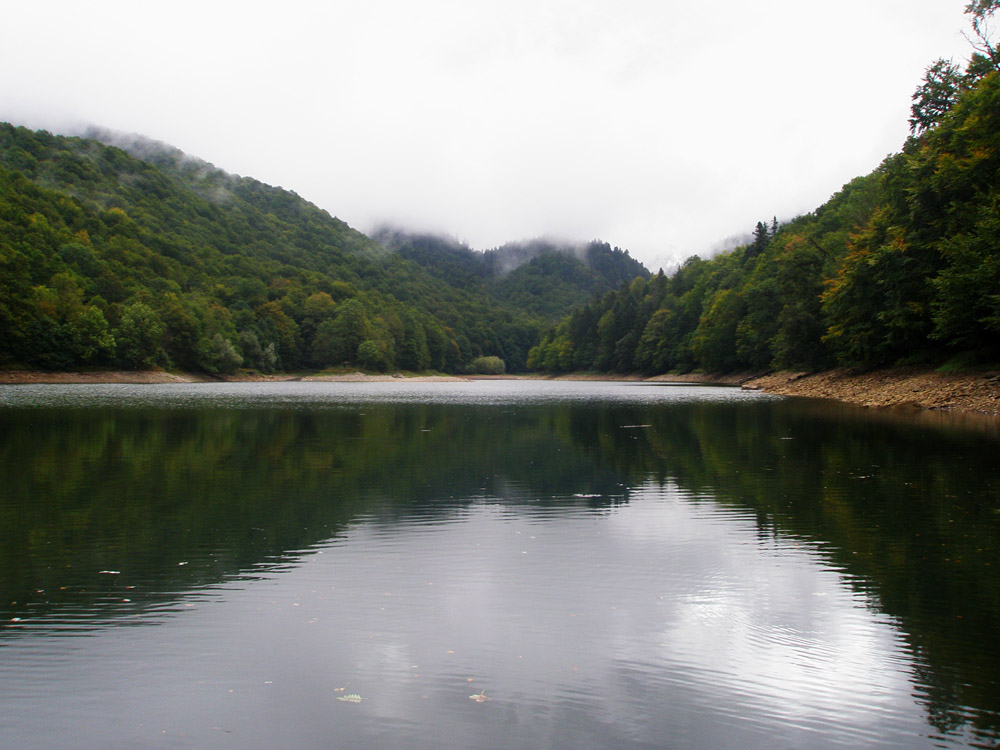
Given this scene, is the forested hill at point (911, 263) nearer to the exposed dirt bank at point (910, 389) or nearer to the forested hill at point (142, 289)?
the exposed dirt bank at point (910, 389)

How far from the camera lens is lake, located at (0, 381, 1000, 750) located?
6352 mm

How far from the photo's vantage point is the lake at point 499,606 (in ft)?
20.8

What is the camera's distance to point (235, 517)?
14.6m

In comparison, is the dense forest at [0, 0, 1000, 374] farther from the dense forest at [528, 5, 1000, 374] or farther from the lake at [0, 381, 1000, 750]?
the lake at [0, 381, 1000, 750]

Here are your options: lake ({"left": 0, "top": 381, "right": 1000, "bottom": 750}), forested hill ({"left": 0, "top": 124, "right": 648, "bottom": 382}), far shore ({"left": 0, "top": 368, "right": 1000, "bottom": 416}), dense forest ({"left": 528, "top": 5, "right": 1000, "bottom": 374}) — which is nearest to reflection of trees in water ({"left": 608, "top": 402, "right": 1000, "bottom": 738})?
lake ({"left": 0, "top": 381, "right": 1000, "bottom": 750})

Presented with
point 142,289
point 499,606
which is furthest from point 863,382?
point 142,289

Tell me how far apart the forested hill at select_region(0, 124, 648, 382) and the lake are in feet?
265

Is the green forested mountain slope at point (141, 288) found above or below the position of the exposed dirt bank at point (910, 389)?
above

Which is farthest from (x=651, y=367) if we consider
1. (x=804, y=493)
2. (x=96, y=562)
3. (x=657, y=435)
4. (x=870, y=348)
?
(x=96, y=562)

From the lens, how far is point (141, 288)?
12038cm

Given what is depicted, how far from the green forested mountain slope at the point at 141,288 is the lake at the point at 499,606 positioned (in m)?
81.7

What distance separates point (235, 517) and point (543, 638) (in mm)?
8733

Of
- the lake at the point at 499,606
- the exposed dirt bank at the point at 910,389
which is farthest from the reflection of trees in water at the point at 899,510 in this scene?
the exposed dirt bank at the point at 910,389

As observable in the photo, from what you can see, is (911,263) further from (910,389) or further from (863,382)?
(863,382)
